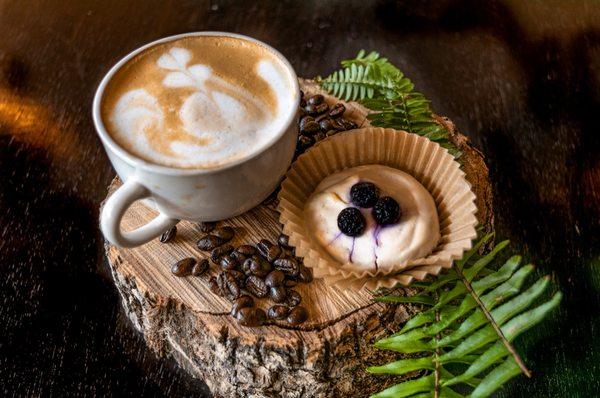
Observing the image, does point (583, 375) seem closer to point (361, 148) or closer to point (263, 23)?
point (361, 148)

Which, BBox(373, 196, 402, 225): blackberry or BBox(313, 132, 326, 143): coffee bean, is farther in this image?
BBox(313, 132, 326, 143): coffee bean

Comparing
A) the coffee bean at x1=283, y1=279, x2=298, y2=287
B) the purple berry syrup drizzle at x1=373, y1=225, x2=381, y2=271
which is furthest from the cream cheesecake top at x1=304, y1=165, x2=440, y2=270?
the coffee bean at x1=283, y1=279, x2=298, y2=287

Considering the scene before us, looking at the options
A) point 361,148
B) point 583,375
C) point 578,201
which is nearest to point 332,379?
point 361,148

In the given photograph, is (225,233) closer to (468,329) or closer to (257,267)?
(257,267)

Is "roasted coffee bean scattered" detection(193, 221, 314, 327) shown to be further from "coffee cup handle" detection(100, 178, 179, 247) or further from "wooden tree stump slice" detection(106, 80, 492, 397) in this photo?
"coffee cup handle" detection(100, 178, 179, 247)

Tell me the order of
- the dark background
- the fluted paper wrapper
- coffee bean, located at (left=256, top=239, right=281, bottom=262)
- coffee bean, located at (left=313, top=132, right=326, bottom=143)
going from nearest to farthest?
the fluted paper wrapper, coffee bean, located at (left=256, top=239, right=281, bottom=262), coffee bean, located at (left=313, top=132, right=326, bottom=143), the dark background

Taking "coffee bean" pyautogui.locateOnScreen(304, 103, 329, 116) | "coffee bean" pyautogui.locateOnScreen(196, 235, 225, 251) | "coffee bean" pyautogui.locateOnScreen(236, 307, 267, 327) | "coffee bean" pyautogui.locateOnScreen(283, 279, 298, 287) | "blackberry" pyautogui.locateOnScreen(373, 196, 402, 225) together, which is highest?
"blackberry" pyautogui.locateOnScreen(373, 196, 402, 225)

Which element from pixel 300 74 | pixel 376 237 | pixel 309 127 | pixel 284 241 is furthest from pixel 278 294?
pixel 300 74

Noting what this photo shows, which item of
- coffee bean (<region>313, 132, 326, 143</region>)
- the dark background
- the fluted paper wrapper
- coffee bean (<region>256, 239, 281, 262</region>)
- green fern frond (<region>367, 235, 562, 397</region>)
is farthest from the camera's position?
the dark background
